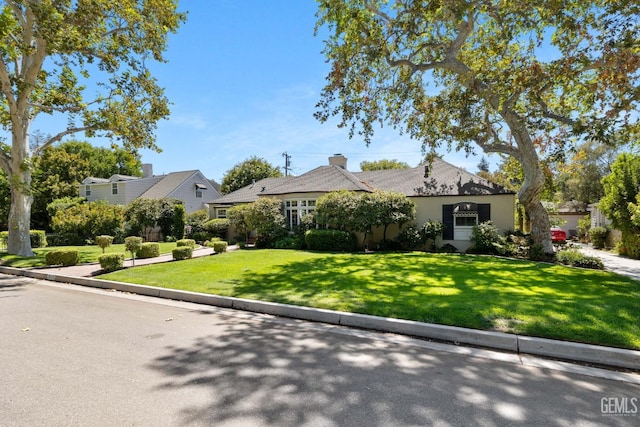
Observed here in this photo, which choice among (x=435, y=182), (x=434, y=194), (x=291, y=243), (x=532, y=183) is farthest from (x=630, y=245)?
(x=291, y=243)

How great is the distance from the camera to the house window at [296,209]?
64.1 feet

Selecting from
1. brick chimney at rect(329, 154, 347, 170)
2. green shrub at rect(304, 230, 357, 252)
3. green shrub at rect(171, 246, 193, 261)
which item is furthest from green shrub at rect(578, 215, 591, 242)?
green shrub at rect(171, 246, 193, 261)

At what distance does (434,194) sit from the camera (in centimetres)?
1780

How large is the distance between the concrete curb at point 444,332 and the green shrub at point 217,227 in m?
15.0

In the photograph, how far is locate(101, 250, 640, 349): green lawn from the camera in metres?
4.90

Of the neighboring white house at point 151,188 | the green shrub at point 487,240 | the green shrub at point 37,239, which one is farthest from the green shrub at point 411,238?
the neighboring white house at point 151,188

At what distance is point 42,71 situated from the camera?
13.9m

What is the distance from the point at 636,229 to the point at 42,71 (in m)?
26.5

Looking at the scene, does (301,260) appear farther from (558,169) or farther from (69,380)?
(558,169)

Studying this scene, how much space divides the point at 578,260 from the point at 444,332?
31.6 ft

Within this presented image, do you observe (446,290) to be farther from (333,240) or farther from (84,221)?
(84,221)

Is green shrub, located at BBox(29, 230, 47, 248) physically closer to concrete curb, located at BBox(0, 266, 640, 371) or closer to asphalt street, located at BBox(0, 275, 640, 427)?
concrete curb, located at BBox(0, 266, 640, 371)

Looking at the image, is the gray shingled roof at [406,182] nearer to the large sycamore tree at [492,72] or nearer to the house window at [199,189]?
the large sycamore tree at [492,72]

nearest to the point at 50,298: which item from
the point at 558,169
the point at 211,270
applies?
the point at 211,270
